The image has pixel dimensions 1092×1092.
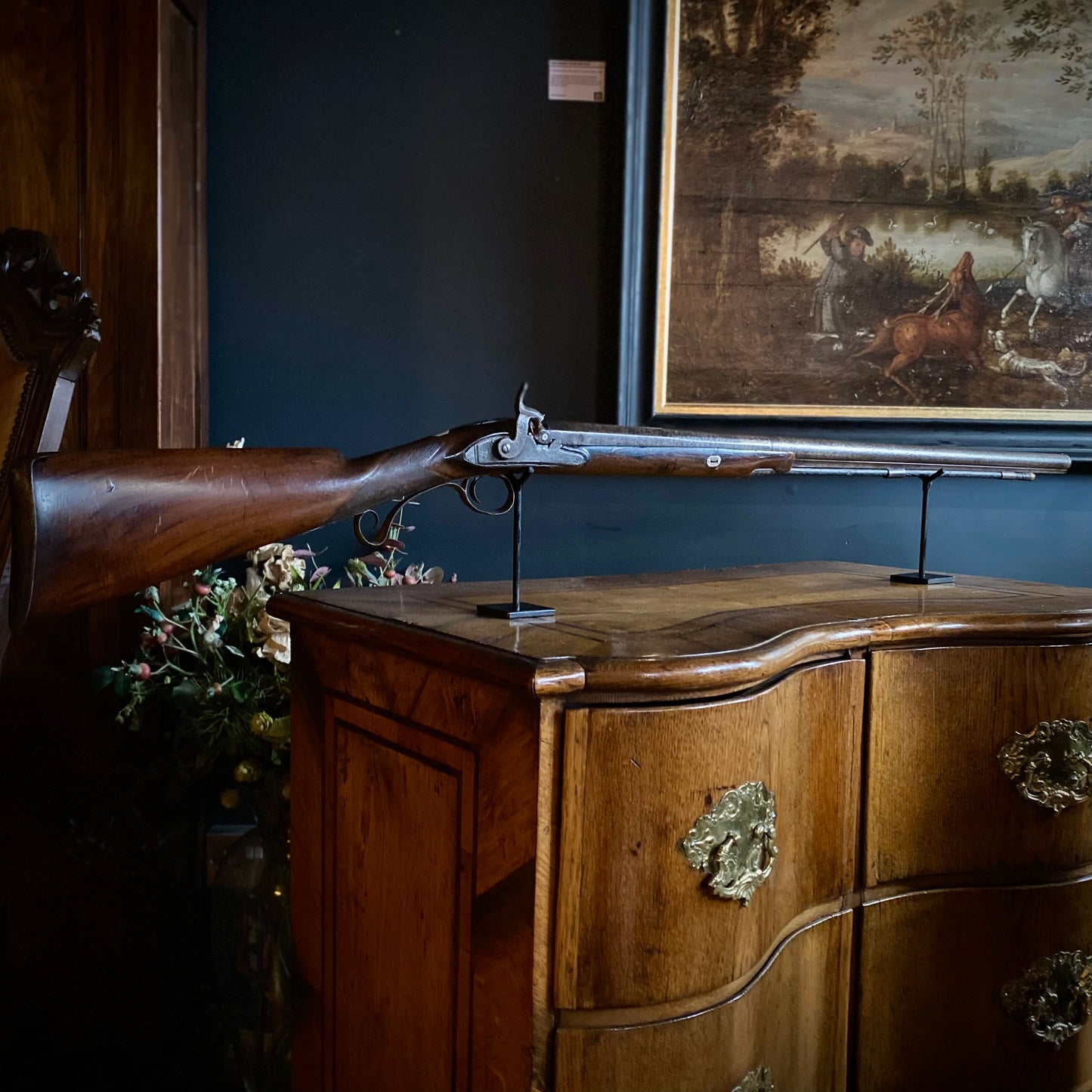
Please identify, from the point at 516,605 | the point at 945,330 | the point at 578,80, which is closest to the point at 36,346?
the point at 516,605

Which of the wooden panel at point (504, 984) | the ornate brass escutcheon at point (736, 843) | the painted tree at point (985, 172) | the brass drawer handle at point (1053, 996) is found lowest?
the brass drawer handle at point (1053, 996)

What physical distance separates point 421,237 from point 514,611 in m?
1.41

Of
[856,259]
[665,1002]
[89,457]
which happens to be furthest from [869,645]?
[856,259]

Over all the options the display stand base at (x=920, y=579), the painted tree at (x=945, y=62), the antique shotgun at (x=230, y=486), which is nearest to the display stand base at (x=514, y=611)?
the antique shotgun at (x=230, y=486)

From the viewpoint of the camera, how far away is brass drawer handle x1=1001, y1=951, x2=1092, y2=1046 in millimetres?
1502

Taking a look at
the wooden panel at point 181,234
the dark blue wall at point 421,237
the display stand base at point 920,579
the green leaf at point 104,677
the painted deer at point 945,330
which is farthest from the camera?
the painted deer at point 945,330

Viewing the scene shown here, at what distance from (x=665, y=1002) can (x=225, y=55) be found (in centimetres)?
222

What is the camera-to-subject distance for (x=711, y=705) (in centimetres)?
113

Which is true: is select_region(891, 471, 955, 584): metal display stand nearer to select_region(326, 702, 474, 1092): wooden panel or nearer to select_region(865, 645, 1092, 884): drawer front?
select_region(865, 645, 1092, 884): drawer front

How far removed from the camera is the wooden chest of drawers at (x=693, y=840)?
1.09 meters

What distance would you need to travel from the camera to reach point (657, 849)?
1.12m

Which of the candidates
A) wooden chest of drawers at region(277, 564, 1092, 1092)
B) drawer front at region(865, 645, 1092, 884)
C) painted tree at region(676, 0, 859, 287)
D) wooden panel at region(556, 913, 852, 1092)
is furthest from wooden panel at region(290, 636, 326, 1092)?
painted tree at region(676, 0, 859, 287)

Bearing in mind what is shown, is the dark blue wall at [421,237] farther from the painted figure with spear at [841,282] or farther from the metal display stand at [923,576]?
the metal display stand at [923,576]

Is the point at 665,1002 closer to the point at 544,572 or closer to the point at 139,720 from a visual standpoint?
the point at 139,720
